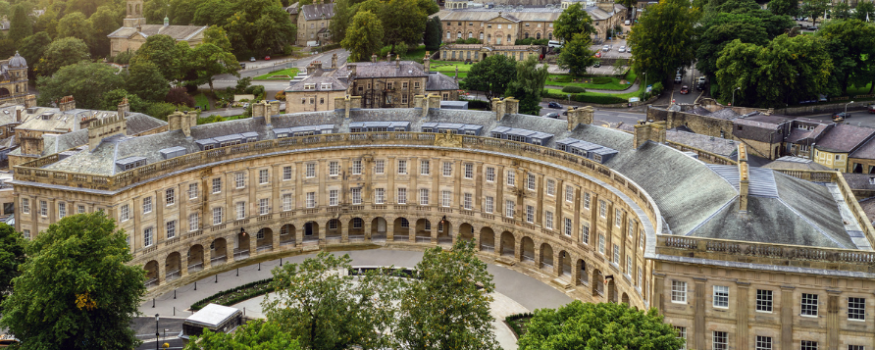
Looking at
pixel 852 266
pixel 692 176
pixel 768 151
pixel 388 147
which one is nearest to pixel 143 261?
pixel 388 147

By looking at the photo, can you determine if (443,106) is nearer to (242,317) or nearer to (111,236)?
(242,317)

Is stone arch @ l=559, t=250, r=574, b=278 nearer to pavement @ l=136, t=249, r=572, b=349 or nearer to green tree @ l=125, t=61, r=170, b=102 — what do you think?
pavement @ l=136, t=249, r=572, b=349

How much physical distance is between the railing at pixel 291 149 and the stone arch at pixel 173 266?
8678 millimetres

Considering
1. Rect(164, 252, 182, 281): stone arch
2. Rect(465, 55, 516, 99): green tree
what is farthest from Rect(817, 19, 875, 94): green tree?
Rect(164, 252, 182, 281): stone arch

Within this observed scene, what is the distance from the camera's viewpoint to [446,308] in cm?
6000

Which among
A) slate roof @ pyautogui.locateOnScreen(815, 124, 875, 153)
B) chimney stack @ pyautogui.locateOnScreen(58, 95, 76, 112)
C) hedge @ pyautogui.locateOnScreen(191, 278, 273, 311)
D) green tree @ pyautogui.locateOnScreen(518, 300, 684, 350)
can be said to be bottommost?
hedge @ pyautogui.locateOnScreen(191, 278, 273, 311)

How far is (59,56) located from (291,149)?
11058 cm

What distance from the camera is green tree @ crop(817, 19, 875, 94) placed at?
151750mm

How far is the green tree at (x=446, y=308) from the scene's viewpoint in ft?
196

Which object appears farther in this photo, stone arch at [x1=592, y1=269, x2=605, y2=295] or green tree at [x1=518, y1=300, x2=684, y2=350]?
stone arch at [x1=592, y1=269, x2=605, y2=295]

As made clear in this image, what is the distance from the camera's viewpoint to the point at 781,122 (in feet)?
420

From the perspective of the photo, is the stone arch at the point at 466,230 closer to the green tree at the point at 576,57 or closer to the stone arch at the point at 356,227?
the stone arch at the point at 356,227

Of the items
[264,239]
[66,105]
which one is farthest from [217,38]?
[264,239]

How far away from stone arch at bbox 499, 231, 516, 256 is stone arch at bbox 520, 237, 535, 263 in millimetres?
1277
